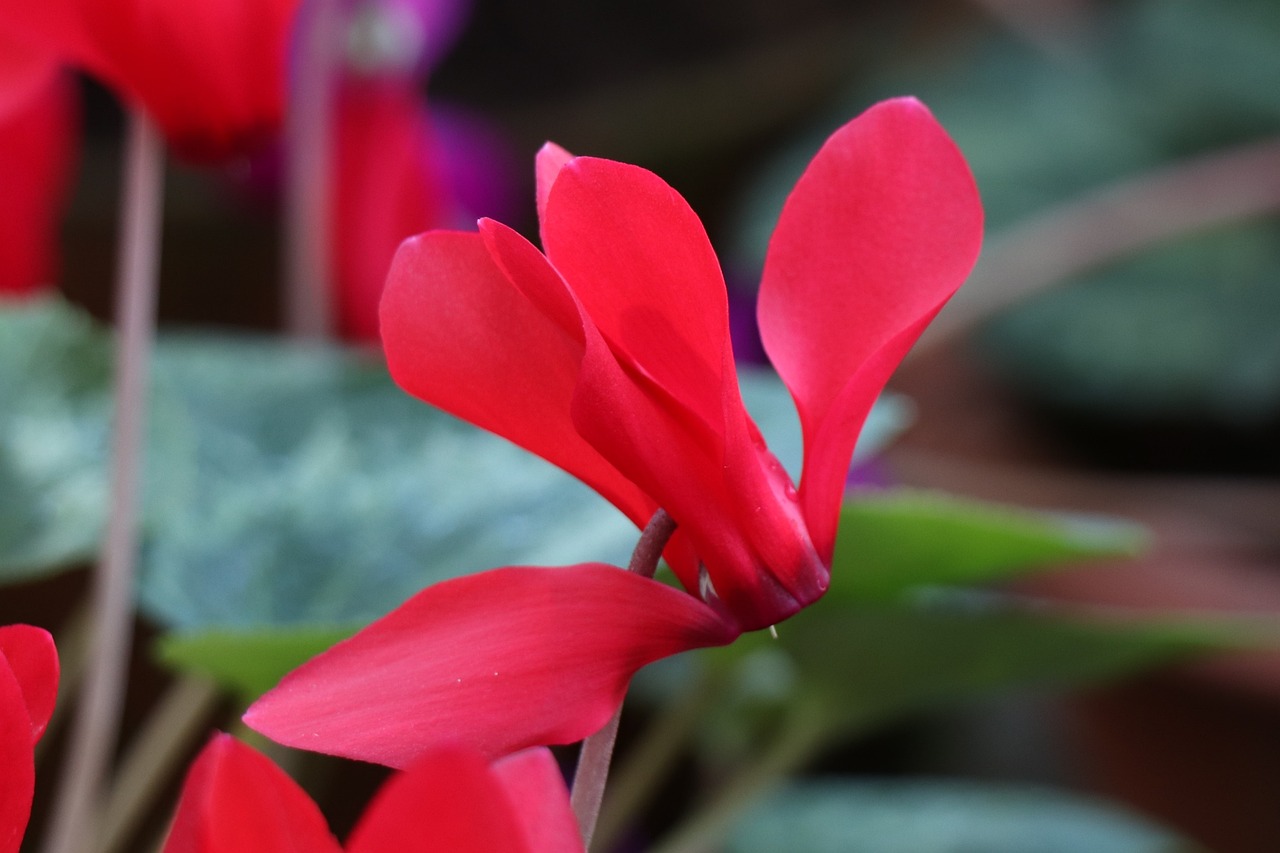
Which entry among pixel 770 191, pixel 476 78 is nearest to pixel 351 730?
pixel 770 191

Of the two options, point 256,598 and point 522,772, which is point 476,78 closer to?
point 256,598

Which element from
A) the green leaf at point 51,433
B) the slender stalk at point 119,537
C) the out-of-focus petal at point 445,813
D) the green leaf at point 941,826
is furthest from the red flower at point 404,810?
the green leaf at point 941,826

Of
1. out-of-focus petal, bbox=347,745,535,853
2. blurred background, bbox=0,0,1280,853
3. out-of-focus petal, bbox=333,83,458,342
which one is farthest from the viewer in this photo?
blurred background, bbox=0,0,1280,853

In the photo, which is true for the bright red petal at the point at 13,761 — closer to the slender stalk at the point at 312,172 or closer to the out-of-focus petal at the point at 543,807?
the out-of-focus petal at the point at 543,807

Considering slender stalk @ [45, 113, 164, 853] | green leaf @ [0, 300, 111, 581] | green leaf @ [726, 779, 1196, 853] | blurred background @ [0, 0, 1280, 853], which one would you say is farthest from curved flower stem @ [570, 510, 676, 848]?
blurred background @ [0, 0, 1280, 853]

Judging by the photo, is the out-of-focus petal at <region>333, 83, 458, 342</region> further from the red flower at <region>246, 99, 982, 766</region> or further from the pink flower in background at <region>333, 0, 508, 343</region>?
the red flower at <region>246, 99, 982, 766</region>

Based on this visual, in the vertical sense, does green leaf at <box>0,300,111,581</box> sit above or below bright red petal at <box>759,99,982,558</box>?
below

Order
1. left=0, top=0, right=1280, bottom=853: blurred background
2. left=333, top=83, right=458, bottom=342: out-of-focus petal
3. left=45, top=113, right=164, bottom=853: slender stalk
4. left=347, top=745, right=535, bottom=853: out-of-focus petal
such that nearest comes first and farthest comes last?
left=347, top=745, right=535, bottom=853: out-of-focus petal < left=45, top=113, right=164, bottom=853: slender stalk < left=333, top=83, right=458, bottom=342: out-of-focus petal < left=0, top=0, right=1280, bottom=853: blurred background

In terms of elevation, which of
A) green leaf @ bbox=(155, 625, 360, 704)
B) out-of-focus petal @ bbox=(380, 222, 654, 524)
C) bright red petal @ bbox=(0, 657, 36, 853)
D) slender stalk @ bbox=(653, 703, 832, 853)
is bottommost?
slender stalk @ bbox=(653, 703, 832, 853)
